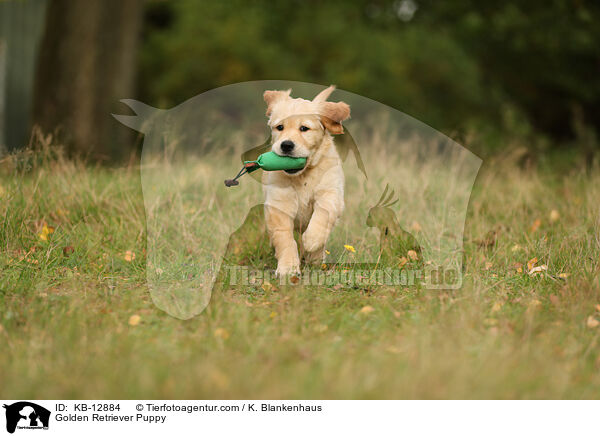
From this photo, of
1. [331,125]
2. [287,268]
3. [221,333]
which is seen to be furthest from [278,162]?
[221,333]

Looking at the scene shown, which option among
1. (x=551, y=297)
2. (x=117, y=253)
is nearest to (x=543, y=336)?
(x=551, y=297)

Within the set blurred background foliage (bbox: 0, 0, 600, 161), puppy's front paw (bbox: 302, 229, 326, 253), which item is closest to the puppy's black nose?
puppy's front paw (bbox: 302, 229, 326, 253)

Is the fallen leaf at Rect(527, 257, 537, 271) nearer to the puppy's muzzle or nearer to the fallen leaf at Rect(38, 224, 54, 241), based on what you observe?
the puppy's muzzle

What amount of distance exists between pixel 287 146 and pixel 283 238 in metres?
0.58

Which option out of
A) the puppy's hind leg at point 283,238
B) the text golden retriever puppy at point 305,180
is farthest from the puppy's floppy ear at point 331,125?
the puppy's hind leg at point 283,238

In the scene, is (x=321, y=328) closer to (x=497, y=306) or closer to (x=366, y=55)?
(x=497, y=306)

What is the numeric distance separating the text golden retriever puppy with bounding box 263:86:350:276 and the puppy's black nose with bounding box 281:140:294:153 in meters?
0.04

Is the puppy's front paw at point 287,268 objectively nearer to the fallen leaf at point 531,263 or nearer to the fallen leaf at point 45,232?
the fallen leaf at point 531,263

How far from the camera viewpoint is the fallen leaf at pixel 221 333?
2811mm

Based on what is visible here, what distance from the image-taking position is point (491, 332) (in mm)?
2893

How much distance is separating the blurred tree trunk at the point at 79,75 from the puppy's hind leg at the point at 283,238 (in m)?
4.35
